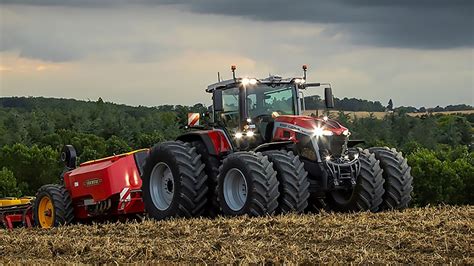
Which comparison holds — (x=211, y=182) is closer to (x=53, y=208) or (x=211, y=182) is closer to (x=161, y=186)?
(x=161, y=186)

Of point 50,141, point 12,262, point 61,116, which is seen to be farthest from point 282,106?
point 61,116

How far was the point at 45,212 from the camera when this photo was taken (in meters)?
21.5

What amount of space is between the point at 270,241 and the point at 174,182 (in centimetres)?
565

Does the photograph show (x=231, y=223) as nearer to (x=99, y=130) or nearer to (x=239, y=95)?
(x=239, y=95)

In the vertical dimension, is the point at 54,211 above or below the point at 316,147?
below

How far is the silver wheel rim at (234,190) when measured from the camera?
16.4 metres

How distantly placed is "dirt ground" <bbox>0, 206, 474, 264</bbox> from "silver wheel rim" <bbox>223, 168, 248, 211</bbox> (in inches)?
41.8

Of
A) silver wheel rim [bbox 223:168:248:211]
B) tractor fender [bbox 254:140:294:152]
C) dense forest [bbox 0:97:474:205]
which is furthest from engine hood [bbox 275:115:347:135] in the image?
dense forest [bbox 0:97:474:205]

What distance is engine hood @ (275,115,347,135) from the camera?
54.9 feet

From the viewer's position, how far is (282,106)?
704 inches

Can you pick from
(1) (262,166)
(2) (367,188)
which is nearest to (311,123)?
(2) (367,188)

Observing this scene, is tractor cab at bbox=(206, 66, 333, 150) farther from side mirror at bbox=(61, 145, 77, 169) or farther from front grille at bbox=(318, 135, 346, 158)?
side mirror at bbox=(61, 145, 77, 169)

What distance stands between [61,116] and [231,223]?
111 m

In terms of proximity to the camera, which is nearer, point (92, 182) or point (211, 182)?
point (211, 182)
